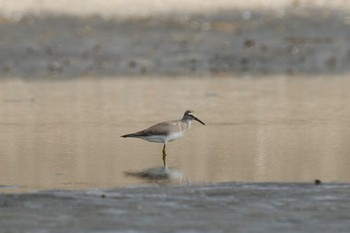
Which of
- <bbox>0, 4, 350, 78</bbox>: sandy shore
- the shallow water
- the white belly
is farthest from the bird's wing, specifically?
<bbox>0, 4, 350, 78</bbox>: sandy shore

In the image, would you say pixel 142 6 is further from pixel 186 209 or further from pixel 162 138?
pixel 186 209

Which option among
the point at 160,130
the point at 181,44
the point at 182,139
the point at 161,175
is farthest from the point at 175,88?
the point at 161,175

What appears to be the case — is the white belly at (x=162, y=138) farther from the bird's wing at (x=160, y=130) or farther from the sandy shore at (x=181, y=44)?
the sandy shore at (x=181, y=44)

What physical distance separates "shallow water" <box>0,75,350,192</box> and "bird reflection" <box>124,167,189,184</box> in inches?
4.3

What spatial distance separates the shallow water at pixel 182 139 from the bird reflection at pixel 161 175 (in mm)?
110

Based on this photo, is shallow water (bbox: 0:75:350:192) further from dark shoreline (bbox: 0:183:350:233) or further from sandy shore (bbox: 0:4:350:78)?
sandy shore (bbox: 0:4:350:78)

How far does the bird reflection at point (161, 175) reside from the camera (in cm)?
1333

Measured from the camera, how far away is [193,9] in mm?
36250

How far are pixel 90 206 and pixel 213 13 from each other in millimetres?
24386

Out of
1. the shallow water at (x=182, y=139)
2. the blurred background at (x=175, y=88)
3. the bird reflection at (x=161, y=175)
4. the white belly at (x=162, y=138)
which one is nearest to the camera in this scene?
the bird reflection at (x=161, y=175)

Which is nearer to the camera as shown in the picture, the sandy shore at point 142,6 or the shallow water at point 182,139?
the shallow water at point 182,139

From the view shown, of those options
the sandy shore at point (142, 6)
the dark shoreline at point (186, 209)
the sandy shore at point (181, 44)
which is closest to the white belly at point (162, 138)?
the dark shoreline at point (186, 209)

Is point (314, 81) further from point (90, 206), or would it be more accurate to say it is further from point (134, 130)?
point (90, 206)

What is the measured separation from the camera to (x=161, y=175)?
45.1 feet
